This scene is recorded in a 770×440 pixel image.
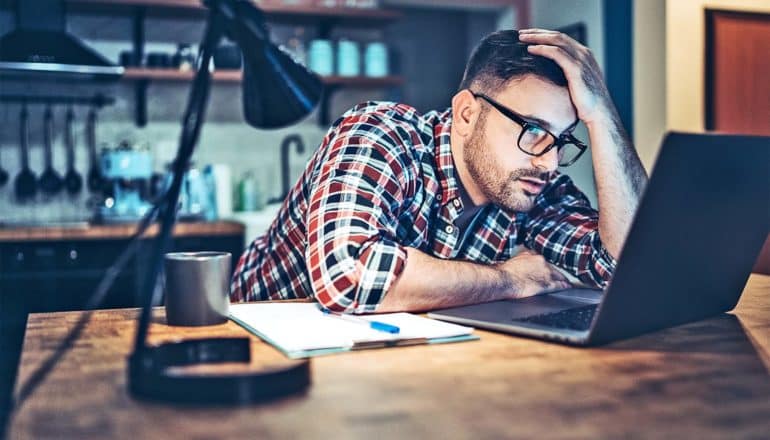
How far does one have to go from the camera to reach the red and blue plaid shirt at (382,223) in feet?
4.21

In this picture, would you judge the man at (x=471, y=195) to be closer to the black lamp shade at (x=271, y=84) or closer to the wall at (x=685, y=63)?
the black lamp shade at (x=271, y=84)

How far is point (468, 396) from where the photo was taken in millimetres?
769

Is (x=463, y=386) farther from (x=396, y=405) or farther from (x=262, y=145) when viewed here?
(x=262, y=145)

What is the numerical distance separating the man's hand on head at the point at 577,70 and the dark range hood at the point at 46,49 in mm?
2271

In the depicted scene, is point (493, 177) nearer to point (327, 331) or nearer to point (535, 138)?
point (535, 138)

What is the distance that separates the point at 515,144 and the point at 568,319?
0.52 metres

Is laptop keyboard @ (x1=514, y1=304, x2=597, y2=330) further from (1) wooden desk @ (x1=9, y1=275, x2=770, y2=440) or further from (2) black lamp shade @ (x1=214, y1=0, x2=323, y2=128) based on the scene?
(2) black lamp shade @ (x1=214, y1=0, x2=323, y2=128)

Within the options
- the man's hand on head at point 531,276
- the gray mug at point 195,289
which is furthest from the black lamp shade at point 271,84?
the man's hand on head at point 531,276

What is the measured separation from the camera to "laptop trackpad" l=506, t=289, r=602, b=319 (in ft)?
4.02

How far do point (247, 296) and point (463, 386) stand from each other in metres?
1.02

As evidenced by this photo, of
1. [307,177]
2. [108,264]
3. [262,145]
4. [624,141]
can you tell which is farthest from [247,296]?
[262,145]

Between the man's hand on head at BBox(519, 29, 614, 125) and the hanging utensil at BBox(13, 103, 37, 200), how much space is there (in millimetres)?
2867

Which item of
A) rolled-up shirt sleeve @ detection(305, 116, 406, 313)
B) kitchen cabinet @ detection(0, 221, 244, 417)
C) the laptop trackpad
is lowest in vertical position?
kitchen cabinet @ detection(0, 221, 244, 417)

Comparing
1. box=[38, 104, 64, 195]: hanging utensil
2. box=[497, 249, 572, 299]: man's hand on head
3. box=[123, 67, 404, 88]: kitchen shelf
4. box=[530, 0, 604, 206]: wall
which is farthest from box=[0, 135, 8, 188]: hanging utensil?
box=[497, 249, 572, 299]: man's hand on head
